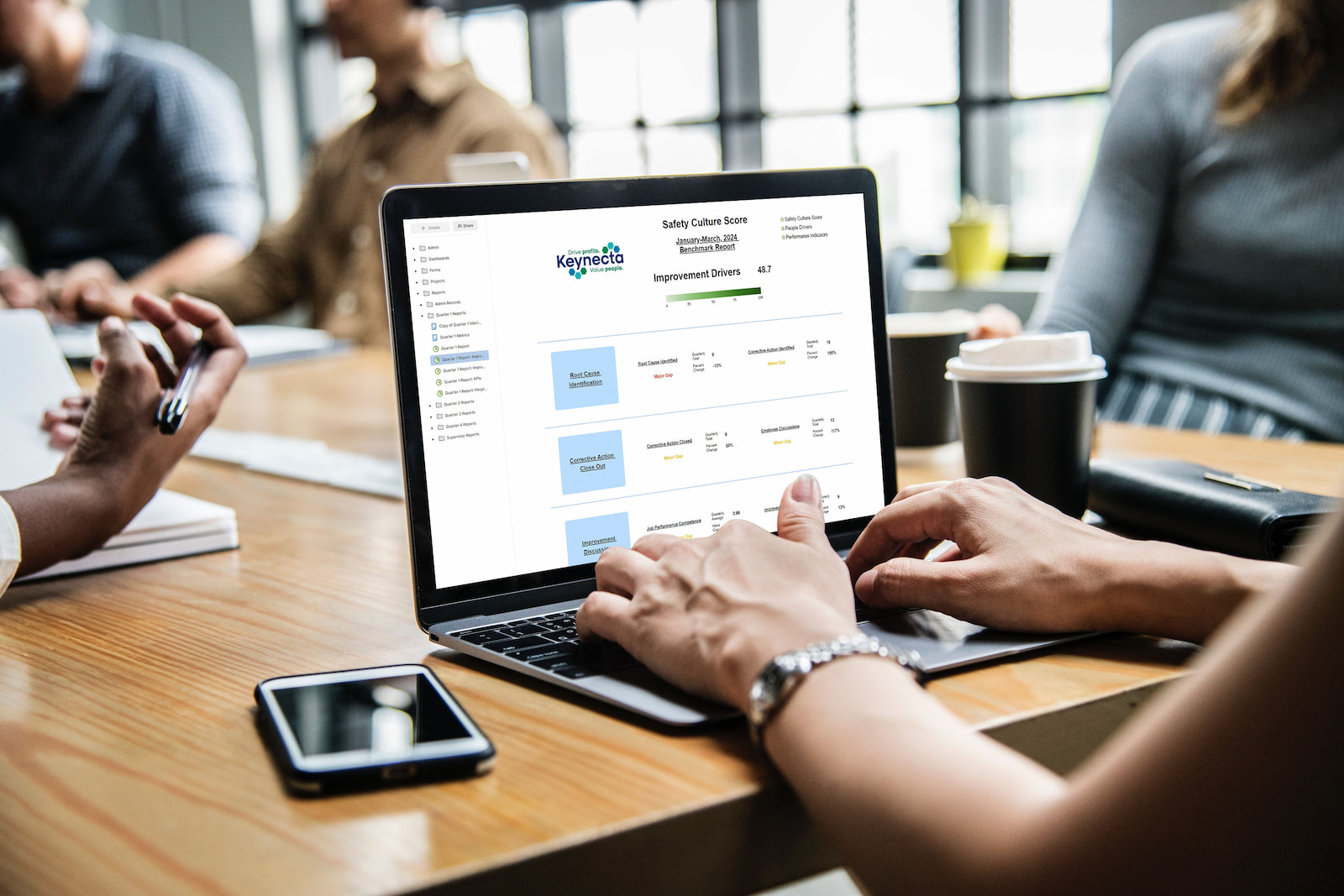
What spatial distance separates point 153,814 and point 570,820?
165mm

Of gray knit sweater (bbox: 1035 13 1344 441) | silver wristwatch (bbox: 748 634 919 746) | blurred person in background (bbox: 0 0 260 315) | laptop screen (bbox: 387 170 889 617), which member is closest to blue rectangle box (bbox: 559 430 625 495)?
laptop screen (bbox: 387 170 889 617)

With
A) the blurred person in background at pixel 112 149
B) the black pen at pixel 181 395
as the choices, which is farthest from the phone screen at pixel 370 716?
the blurred person in background at pixel 112 149

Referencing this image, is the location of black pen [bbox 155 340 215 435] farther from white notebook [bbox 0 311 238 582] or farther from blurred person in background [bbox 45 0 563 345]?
blurred person in background [bbox 45 0 563 345]

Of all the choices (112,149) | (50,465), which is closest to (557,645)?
(50,465)

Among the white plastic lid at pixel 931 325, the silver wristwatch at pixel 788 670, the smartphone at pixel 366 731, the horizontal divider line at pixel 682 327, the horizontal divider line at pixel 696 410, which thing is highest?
the horizontal divider line at pixel 682 327

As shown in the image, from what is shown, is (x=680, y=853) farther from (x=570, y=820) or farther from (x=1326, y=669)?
(x=1326, y=669)

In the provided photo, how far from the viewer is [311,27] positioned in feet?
17.3

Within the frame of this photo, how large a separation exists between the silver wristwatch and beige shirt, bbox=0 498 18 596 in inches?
18.9

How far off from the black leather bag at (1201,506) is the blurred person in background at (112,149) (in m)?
2.50

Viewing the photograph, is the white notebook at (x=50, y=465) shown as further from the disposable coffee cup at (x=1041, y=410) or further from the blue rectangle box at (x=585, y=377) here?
the disposable coffee cup at (x=1041, y=410)

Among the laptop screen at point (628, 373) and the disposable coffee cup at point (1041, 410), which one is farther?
the disposable coffee cup at point (1041, 410)

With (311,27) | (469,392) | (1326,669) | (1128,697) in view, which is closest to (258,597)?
(469,392)

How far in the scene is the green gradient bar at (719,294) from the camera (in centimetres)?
73

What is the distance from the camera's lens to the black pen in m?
Answer: 0.82
